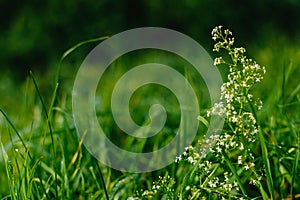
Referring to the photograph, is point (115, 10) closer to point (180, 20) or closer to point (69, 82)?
point (180, 20)

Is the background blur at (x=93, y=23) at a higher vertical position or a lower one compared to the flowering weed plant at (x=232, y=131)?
higher

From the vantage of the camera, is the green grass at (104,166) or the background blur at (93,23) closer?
the green grass at (104,166)

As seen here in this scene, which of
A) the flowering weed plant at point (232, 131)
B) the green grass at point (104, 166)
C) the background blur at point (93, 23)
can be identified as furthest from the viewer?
the background blur at point (93, 23)

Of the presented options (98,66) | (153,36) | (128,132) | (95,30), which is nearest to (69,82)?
(98,66)

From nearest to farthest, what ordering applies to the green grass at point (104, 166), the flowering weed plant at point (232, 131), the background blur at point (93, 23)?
the flowering weed plant at point (232, 131) → the green grass at point (104, 166) → the background blur at point (93, 23)

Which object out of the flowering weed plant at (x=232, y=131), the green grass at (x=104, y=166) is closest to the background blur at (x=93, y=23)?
the green grass at (x=104, y=166)

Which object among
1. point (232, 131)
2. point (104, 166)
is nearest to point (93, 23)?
point (104, 166)

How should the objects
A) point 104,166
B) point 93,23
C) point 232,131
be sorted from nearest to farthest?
point 232,131 < point 104,166 < point 93,23

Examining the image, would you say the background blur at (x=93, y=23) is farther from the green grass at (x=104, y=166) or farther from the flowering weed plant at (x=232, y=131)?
the flowering weed plant at (x=232, y=131)

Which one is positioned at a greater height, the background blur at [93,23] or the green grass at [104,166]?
the background blur at [93,23]

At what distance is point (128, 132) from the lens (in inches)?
92.8

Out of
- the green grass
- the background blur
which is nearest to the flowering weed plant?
the green grass

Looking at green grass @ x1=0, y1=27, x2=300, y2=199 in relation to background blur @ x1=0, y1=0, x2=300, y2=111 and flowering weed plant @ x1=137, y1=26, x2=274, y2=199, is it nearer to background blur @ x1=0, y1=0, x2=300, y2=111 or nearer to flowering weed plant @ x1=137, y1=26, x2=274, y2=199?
flowering weed plant @ x1=137, y1=26, x2=274, y2=199

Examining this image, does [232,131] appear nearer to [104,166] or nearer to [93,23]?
[104,166]
